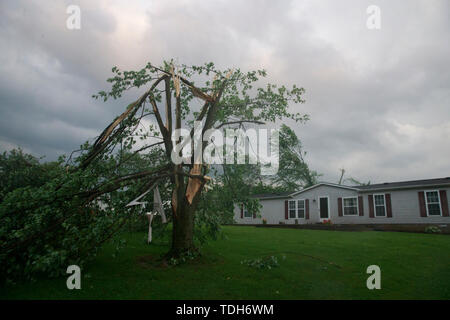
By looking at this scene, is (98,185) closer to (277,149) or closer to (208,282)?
(208,282)

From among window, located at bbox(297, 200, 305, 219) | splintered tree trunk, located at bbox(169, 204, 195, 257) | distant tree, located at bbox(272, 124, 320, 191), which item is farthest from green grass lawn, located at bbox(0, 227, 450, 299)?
distant tree, located at bbox(272, 124, 320, 191)

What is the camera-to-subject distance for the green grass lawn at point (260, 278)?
5.20 meters

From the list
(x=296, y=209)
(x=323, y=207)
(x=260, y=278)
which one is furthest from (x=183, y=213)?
(x=296, y=209)

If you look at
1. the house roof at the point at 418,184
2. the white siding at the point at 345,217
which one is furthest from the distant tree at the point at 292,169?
the house roof at the point at 418,184

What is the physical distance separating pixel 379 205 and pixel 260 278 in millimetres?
15053

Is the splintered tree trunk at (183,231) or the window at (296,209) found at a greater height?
the window at (296,209)

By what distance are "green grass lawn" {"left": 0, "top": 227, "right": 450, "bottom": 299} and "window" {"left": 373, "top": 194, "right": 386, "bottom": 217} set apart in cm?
968

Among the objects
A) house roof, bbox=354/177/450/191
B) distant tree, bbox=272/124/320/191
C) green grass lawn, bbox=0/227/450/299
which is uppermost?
distant tree, bbox=272/124/320/191

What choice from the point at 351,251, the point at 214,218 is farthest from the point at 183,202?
the point at 351,251

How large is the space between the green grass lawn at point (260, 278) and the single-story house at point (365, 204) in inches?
345

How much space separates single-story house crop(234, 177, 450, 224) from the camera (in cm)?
1605

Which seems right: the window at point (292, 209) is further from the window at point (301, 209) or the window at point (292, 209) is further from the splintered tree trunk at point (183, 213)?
the splintered tree trunk at point (183, 213)

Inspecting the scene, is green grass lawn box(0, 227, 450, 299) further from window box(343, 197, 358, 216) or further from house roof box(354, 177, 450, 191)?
window box(343, 197, 358, 216)

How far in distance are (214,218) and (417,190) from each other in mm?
14232
